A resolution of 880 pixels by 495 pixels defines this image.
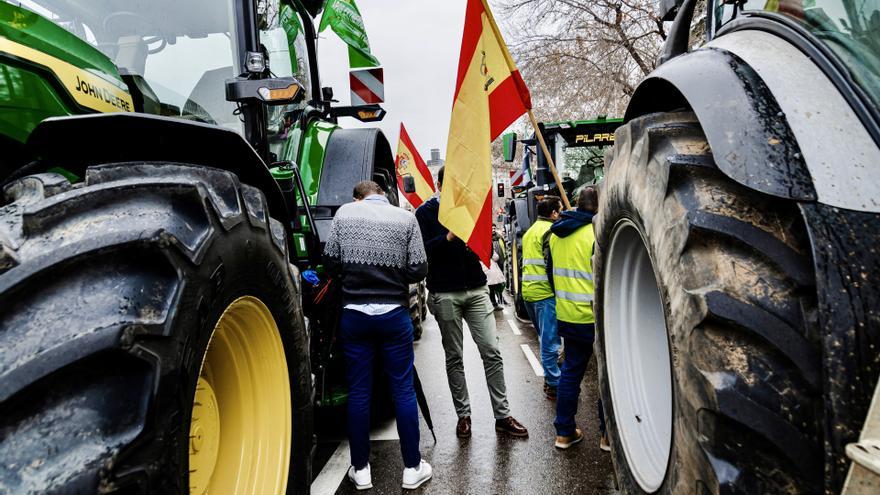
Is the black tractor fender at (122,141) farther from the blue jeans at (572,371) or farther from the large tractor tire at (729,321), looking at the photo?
the blue jeans at (572,371)

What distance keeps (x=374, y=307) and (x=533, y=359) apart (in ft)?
12.6

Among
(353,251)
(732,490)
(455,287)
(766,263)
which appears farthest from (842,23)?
(455,287)

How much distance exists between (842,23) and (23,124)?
231 centimetres

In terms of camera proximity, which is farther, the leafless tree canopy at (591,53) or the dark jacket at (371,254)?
Result: the leafless tree canopy at (591,53)

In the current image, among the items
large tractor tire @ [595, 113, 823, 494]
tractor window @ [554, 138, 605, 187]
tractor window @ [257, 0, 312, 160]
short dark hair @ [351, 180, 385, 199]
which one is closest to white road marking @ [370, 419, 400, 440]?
short dark hair @ [351, 180, 385, 199]

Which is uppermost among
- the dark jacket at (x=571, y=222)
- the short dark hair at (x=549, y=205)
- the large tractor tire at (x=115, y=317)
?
the large tractor tire at (x=115, y=317)

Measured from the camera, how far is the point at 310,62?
15.2 feet

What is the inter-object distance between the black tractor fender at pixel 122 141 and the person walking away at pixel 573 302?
2689mm

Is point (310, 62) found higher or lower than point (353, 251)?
higher

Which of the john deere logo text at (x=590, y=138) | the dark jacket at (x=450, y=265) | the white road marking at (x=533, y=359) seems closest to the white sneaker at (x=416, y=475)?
the dark jacket at (x=450, y=265)

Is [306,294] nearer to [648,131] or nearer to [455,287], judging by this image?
[455,287]

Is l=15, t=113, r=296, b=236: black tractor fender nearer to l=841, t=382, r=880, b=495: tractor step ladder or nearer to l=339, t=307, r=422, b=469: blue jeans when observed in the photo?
l=339, t=307, r=422, b=469: blue jeans

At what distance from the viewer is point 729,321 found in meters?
1.30

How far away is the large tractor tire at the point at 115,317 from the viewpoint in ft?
3.58
